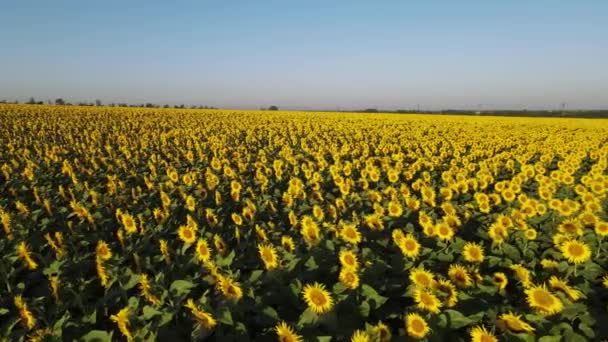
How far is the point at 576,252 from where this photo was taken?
14.6ft

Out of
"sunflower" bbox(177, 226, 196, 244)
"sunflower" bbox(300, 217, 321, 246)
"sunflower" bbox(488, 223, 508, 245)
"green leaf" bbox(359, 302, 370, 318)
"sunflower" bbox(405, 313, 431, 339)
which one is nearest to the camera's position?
"sunflower" bbox(405, 313, 431, 339)

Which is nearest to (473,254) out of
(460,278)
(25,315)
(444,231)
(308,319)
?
(444,231)

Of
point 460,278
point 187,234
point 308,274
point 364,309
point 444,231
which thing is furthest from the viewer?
point 444,231

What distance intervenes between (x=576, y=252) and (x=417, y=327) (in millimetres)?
2770

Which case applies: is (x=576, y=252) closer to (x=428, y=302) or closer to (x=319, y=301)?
(x=428, y=302)

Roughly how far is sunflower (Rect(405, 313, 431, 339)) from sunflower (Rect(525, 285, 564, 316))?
109 cm

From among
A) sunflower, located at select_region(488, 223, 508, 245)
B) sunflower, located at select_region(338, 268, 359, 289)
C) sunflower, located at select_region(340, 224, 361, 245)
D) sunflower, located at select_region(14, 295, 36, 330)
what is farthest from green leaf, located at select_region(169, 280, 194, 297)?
sunflower, located at select_region(488, 223, 508, 245)

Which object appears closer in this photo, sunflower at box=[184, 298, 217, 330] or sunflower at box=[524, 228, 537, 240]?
sunflower at box=[184, 298, 217, 330]

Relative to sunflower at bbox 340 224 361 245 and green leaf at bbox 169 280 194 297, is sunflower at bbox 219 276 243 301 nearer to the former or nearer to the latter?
green leaf at bbox 169 280 194 297

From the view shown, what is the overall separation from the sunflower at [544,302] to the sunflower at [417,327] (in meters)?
1.09

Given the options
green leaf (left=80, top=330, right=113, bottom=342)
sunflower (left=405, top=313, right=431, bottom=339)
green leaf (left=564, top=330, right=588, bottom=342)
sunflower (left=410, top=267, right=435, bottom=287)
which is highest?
sunflower (left=410, top=267, right=435, bottom=287)

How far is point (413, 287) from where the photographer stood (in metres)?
3.67

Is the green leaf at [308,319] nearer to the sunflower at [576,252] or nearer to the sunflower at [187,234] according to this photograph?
the sunflower at [187,234]

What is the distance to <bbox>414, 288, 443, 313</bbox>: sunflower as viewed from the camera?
3248 mm
